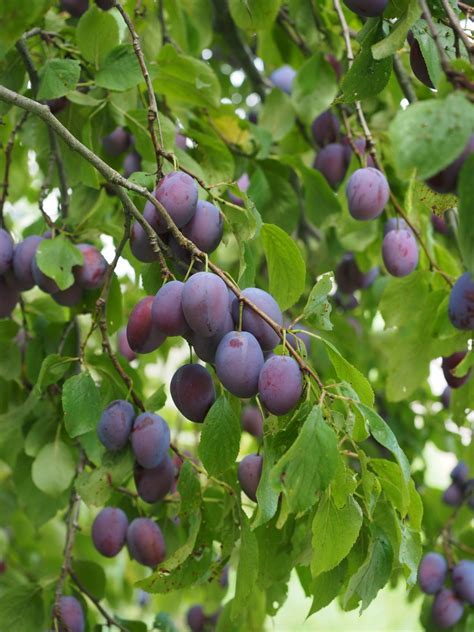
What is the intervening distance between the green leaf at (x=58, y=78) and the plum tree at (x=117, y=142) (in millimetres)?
317

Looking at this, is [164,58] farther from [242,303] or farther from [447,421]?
[447,421]

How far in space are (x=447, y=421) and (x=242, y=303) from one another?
1.54 m

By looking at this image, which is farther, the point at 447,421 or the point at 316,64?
the point at 447,421

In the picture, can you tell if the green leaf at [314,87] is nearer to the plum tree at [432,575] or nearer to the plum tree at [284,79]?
the plum tree at [284,79]

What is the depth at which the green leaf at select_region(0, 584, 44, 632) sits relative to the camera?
3.81ft

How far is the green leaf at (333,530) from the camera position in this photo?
29.6 inches

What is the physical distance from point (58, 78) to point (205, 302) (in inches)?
17.9

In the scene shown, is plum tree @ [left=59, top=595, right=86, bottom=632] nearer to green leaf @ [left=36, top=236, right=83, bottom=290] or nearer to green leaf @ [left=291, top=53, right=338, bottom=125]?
green leaf @ [left=36, top=236, right=83, bottom=290]

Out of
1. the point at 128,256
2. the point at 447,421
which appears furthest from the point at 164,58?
the point at 447,421

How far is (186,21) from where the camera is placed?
1663mm

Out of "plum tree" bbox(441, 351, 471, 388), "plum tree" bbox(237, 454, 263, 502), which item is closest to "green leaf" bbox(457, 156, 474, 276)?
"plum tree" bbox(237, 454, 263, 502)

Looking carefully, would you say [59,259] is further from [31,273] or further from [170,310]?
[170,310]

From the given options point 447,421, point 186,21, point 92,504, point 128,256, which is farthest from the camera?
point 447,421

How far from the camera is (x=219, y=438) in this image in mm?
807
